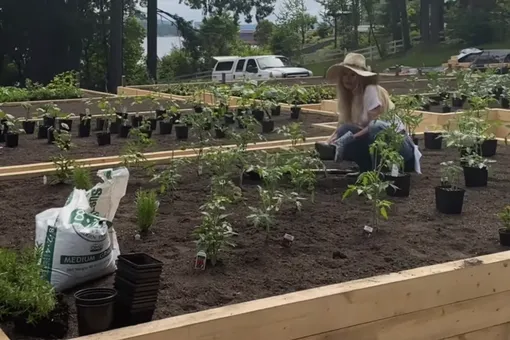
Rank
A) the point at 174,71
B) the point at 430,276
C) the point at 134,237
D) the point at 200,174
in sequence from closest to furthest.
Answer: the point at 430,276 < the point at 134,237 < the point at 200,174 < the point at 174,71

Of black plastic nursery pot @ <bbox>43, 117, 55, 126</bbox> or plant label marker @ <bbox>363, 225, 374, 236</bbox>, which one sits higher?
black plastic nursery pot @ <bbox>43, 117, 55, 126</bbox>

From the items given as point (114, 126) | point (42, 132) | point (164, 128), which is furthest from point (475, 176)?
point (42, 132)

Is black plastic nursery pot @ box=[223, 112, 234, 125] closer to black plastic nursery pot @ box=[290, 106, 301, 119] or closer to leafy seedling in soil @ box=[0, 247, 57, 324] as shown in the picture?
black plastic nursery pot @ box=[290, 106, 301, 119]

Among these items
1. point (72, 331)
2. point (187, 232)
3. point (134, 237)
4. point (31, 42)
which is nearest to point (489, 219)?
point (187, 232)

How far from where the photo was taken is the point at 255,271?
11.7 ft

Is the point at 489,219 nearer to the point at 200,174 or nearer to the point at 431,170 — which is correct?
the point at 431,170

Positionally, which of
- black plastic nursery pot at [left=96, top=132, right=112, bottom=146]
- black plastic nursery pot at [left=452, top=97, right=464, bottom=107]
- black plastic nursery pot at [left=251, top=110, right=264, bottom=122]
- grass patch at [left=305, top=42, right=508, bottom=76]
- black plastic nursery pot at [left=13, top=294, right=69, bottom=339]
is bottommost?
black plastic nursery pot at [left=13, top=294, right=69, bottom=339]

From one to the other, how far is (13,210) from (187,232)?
1248 mm

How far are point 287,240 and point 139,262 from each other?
1.09 m

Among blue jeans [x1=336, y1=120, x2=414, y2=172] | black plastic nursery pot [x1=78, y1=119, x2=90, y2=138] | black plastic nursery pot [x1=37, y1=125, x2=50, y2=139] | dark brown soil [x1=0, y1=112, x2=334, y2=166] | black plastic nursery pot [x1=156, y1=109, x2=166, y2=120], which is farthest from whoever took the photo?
black plastic nursery pot [x1=156, y1=109, x2=166, y2=120]

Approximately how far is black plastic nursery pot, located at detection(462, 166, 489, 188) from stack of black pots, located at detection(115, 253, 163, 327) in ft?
10.7

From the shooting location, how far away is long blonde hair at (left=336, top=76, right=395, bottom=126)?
5.70 metres

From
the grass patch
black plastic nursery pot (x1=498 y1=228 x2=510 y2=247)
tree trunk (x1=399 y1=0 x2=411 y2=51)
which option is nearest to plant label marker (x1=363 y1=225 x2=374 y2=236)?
black plastic nursery pot (x1=498 y1=228 x2=510 y2=247)

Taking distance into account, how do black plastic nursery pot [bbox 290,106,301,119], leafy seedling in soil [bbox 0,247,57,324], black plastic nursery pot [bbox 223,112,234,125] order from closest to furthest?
leafy seedling in soil [bbox 0,247,57,324], black plastic nursery pot [bbox 223,112,234,125], black plastic nursery pot [bbox 290,106,301,119]
